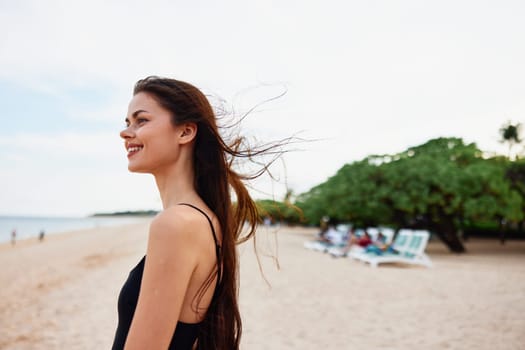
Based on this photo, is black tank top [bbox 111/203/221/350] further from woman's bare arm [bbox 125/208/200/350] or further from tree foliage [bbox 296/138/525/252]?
tree foliage [bbox 296/138/525/252]

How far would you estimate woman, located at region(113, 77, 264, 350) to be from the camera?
3.49 feet

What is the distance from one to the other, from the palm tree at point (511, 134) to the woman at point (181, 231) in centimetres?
4649

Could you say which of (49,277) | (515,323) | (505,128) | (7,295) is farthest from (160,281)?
(505,128)

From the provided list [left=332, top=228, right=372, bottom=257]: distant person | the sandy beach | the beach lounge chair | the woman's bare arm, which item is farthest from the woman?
[left=332, top=228, right=372, bottom=257]: distant person

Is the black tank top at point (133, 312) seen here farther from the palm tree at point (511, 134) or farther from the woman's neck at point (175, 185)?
the palm tree at point (511, 134)

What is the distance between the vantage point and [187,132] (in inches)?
54.9

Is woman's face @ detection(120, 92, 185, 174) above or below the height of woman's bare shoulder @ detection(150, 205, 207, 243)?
above

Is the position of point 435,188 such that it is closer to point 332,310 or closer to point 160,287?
point 332,310

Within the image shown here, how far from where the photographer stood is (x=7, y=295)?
977cm

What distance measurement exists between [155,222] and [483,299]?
343 inches

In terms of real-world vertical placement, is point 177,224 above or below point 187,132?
below

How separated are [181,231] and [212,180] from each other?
1.24 ft

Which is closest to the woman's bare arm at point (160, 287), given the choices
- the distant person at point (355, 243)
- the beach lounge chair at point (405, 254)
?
the beach lounge chair at point (405, 254)

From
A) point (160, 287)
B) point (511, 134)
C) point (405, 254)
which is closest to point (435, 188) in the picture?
point (405, 254)
